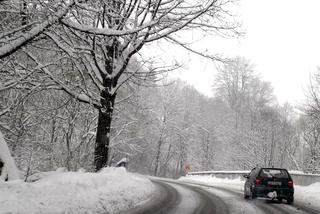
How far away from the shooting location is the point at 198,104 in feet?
207

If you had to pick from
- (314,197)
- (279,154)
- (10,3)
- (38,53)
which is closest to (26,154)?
(38,53)

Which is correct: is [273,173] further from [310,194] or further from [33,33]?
[33,33]

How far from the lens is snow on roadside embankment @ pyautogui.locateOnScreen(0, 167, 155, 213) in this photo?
6.21 m

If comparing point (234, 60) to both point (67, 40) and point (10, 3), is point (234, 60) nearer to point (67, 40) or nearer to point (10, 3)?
point (67, 40)

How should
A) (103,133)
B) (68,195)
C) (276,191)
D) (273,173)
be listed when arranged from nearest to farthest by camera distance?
(68,195) → (103,133) → (276,191) → (273,173)

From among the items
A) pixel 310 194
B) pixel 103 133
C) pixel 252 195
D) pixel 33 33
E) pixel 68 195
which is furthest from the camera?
pixel 310 194

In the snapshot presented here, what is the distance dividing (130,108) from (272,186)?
8.47m

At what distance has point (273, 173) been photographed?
14156mm

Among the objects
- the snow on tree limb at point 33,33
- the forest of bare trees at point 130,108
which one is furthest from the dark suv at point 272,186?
the snow on tree limb at point 33,33

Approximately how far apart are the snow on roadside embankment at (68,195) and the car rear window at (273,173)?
5964mm

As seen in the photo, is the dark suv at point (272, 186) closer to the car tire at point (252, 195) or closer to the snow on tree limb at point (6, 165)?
the car tire at point (252, 195)

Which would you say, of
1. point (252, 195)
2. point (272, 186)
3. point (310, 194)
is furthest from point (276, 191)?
point (310, 194)

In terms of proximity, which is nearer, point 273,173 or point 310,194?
point 273,173

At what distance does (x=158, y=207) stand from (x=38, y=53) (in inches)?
321
